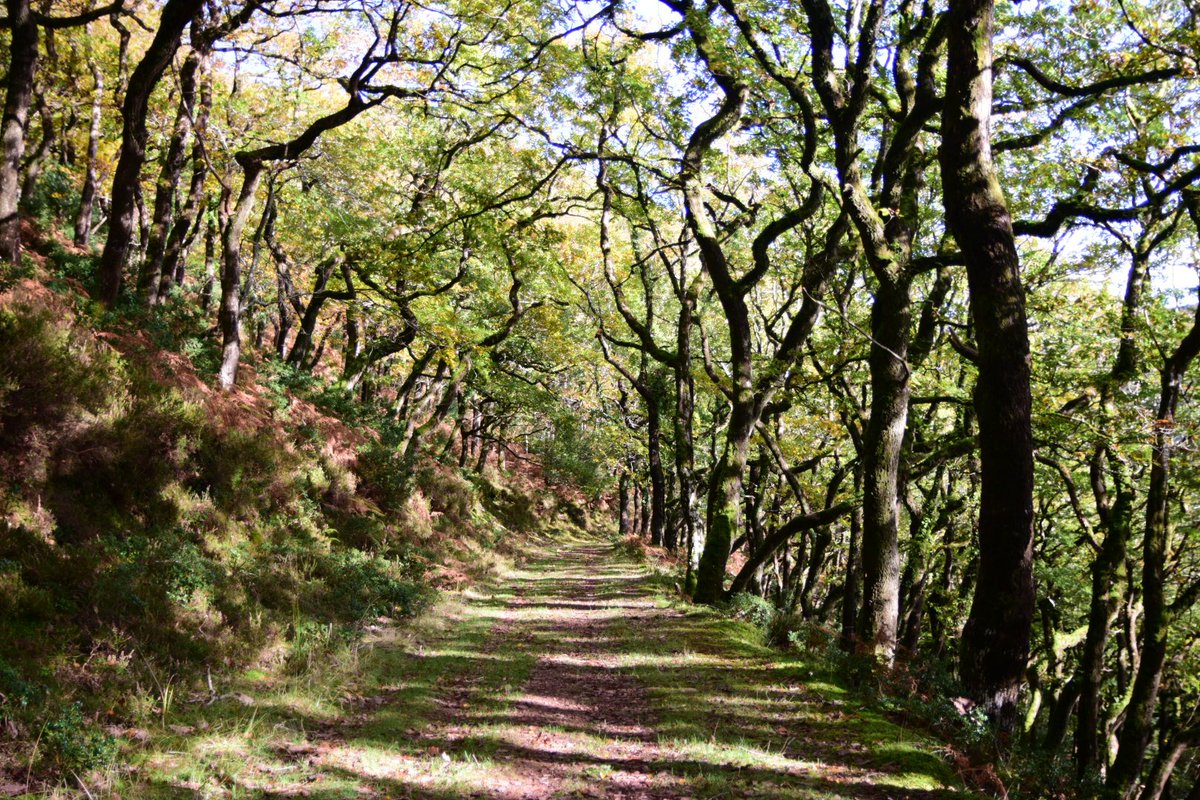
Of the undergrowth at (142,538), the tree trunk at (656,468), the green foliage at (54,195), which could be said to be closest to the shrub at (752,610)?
the undergrowth at (142,538)

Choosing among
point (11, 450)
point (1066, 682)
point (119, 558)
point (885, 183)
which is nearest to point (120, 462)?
point (11, 450)

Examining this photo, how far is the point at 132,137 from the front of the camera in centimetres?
1043

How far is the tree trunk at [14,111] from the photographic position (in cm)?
914

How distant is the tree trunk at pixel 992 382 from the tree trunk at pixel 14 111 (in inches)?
424

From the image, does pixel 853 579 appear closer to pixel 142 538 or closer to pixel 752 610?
pixel 752 610

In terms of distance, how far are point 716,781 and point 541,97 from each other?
13.2 meters

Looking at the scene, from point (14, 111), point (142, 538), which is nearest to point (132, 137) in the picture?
point (14, 111)

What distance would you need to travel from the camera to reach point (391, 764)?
5371mm

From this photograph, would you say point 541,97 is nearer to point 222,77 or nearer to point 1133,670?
point 222,77

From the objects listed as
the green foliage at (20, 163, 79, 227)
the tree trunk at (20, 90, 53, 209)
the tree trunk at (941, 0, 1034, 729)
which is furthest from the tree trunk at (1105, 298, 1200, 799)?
the green foliage at (20, 163, 79, 227)

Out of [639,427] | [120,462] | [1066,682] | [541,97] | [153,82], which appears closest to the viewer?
[120,462]

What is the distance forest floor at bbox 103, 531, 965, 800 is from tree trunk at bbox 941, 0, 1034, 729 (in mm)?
897

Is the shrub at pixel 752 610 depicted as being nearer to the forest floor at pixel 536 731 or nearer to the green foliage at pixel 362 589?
the forest floor at pixel 536 731

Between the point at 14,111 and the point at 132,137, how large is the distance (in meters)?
1.42
